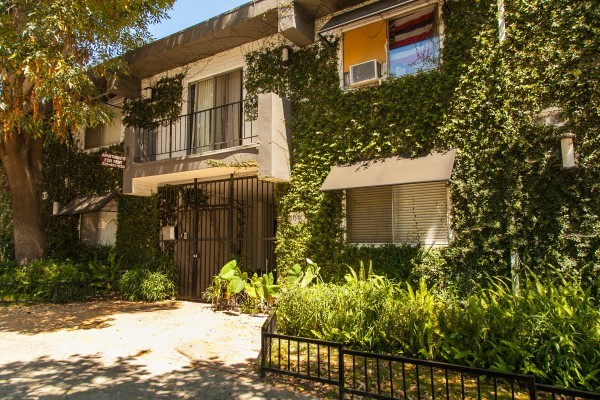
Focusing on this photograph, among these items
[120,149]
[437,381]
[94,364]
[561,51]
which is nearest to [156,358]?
[94,364]

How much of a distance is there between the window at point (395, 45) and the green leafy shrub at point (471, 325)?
13.8 feet

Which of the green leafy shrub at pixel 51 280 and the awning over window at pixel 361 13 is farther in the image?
the green leafy shrub at pixel 51 280

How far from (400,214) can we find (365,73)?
285 cm

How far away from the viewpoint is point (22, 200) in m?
12.2

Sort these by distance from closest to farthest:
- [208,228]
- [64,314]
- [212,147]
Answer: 1. [64,314]
2. [212,147]
3. [208,228]

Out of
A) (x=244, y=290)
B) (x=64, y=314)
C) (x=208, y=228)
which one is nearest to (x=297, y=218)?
(x=244, y=290)

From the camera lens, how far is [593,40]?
21.2 feet

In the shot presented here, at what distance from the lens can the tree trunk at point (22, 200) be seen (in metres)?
12.1

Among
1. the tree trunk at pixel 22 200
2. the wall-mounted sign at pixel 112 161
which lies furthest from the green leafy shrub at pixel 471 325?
the tree trunk at pixel 22 200

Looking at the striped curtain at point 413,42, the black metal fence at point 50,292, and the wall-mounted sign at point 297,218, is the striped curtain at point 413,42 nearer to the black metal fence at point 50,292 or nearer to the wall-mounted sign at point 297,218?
the wall-mounted sign at point 297,218

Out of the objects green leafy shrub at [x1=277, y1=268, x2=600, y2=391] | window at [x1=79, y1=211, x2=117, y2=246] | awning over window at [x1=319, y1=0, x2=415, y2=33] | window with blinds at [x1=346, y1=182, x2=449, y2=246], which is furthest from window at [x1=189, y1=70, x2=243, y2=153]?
green leafy shrub at [x1=277, y1=268, x2=600, y2=391]

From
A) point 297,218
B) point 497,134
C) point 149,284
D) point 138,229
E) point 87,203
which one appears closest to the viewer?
point 497,134

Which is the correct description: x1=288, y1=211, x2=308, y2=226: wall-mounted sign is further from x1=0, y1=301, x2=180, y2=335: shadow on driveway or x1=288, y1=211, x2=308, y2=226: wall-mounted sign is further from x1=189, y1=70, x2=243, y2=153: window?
x1=0, y1=301, x2=180, y2=335: shadow on driveway

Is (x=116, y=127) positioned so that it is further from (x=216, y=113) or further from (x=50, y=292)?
(x=50, y=292)
